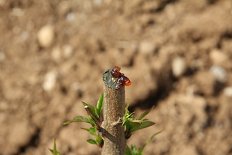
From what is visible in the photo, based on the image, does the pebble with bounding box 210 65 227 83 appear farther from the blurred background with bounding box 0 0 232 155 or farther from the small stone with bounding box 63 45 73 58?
the small stone with bounding box 63 45 73 58

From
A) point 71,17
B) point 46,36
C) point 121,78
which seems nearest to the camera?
point 121,78

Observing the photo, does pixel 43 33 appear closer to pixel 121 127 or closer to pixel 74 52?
pixel 74 52

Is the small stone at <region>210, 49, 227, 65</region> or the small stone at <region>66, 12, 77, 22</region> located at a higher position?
the small stone at <region>66, 12, 77, 22</region>

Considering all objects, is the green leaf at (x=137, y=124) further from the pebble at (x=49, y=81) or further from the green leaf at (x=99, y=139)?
the pebble at (x=49, y=81)

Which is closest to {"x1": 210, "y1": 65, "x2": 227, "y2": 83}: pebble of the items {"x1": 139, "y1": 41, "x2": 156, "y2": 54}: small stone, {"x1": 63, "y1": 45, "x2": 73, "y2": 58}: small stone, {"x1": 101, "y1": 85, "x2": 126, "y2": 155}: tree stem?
{"x1": 139, "y1": 41, "x2": 156, "y2": 54}: small stone

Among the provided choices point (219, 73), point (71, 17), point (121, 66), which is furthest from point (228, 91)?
point (71, 17)

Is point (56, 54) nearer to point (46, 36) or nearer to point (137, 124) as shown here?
point (46, 36)

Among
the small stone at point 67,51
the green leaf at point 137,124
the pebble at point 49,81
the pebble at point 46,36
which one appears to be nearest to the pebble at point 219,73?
the small stone at point 67,51
